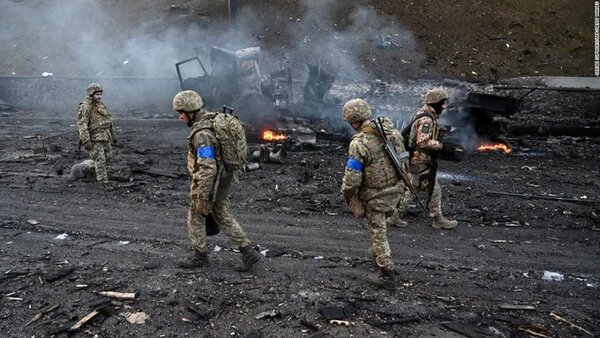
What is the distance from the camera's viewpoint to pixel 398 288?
17.0 ft

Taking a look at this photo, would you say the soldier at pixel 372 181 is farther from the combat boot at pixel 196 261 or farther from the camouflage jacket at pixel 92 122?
the camouflage jacket at pixel 92 122

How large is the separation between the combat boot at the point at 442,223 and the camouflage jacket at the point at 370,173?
218 cm

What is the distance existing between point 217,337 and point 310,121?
9154 millimetres

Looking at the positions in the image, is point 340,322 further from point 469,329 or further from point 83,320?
point 83,320

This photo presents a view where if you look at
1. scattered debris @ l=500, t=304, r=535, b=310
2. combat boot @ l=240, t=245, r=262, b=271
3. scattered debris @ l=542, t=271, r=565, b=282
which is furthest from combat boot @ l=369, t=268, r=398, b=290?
scattered debris @ l=542, t=271, r=565, b=282

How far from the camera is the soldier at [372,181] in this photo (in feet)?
16.0

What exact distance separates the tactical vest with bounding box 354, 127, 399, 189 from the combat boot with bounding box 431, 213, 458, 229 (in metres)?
2.34

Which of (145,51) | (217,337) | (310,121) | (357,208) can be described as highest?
(145,51)

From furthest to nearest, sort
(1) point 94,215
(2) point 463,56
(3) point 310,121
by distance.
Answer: (2) point 463,56
(3) point 310,121
(1) point 94,215

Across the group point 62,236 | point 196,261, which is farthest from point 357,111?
point 62,236

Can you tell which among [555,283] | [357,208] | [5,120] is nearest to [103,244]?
[357,208]

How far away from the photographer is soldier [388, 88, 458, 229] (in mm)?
6496

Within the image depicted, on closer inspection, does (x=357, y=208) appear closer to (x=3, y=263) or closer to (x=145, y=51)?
(x=3, y=263)

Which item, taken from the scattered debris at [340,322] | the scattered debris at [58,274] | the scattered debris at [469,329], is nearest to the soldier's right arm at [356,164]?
the scattered debris at [340,322]
